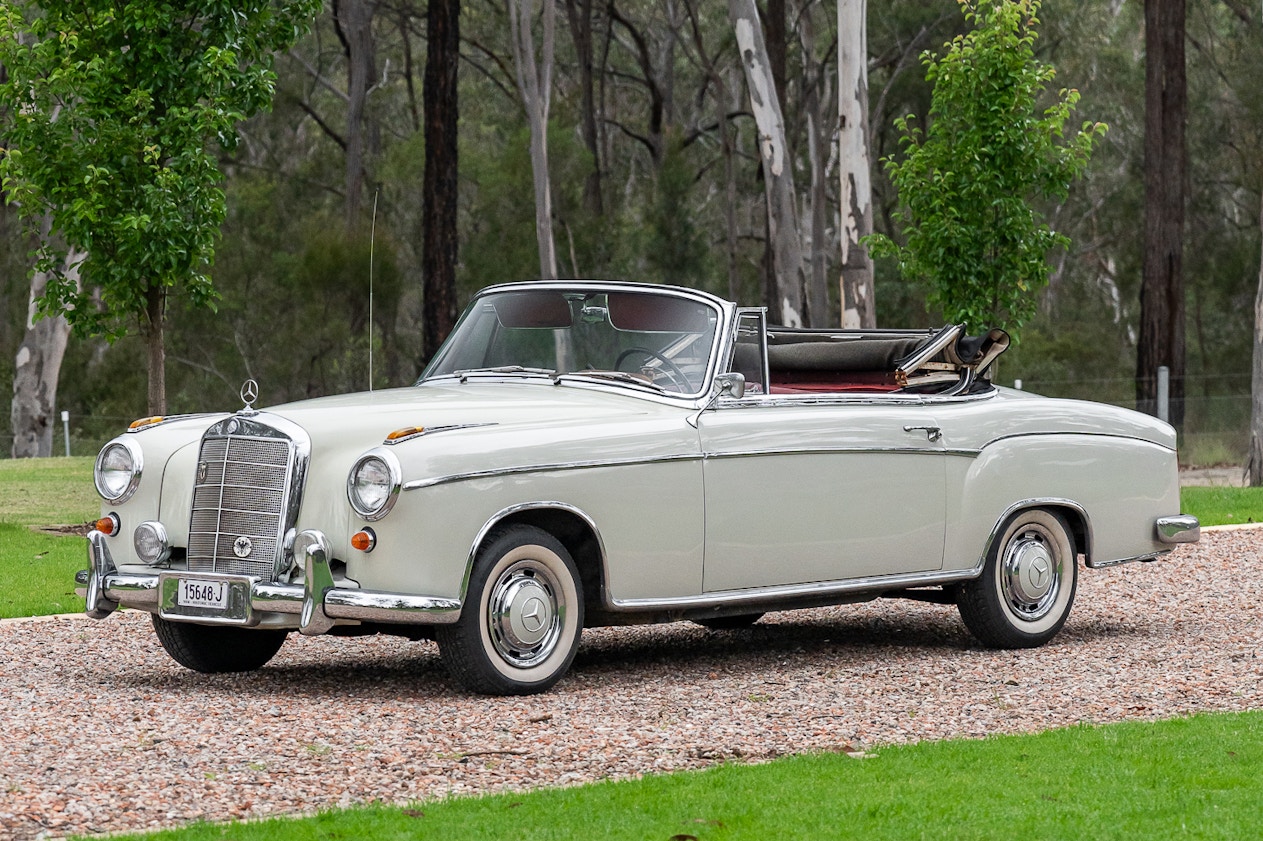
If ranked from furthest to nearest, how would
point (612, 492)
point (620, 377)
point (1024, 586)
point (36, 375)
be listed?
point (36, 375) → point (1024, 586) → point (620, 377) → point (612, 492)

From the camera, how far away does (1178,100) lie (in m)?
34.2

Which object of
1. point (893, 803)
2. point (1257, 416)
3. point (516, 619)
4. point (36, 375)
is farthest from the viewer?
point (36, 375)

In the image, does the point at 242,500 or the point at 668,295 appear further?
the point at 668,295

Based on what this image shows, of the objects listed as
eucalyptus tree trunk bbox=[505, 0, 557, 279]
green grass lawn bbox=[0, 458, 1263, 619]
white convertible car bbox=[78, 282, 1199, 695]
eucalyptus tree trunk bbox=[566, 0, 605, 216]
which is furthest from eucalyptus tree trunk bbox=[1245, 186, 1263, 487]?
eucalyptus tree trunk bbox=[566, 0, 605, 216]

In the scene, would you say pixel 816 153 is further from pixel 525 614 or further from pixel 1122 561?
pixel 525 614

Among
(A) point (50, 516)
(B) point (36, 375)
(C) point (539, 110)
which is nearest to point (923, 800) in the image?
(A) point (50, 516)

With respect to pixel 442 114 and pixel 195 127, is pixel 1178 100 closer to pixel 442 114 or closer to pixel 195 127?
pixel 442 114

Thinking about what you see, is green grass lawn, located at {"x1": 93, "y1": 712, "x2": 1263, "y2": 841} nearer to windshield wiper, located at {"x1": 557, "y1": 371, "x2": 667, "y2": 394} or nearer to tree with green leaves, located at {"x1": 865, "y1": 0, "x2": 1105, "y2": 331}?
windshield wiper, located at {"x1": 557, "y1": 371, "x2": 667, "y2": 394}

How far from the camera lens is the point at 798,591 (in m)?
7.88

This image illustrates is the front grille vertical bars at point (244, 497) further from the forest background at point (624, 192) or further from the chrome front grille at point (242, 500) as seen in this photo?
the forest background at point (624, 192)

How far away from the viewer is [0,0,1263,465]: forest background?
40.9m

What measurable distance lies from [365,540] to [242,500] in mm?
703

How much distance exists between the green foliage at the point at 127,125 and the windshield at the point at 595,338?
6228 mm

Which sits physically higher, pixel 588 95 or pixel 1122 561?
pixel 588 95
